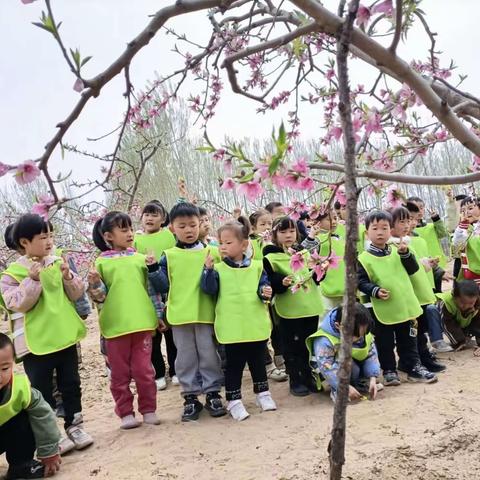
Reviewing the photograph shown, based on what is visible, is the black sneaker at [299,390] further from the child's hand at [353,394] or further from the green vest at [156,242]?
the green vest at [156,242]

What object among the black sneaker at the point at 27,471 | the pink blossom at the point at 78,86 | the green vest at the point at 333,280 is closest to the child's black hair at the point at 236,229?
the green vest at the point at 333,280

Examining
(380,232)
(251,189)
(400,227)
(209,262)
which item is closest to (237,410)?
(209,262)

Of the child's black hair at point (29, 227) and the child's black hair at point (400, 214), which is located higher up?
the child's black hair at point (29, 227)

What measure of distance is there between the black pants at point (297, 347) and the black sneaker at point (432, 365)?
0.95 meters

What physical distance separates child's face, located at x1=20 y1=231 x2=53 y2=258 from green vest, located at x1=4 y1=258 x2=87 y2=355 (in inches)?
3.8

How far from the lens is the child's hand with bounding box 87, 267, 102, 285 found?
3.05 metres

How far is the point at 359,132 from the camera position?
2.00 m

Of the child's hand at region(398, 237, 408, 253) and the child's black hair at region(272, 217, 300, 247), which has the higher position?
the child's black hair at region(272, 217, 300, 247)

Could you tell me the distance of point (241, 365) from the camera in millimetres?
3301

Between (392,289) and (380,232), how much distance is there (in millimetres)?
449

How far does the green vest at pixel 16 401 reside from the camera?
8.29 feet

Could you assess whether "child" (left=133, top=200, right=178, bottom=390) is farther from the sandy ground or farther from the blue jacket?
the blue jacket

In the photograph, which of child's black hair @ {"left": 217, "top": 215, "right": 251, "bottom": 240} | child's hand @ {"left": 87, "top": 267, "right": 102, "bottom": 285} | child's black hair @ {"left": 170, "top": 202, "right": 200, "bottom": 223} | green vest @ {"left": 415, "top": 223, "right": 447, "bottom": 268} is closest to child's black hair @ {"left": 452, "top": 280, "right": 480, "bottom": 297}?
green vest @ {"left": 415, "top": 223, "right": 447, "bottom": 268}

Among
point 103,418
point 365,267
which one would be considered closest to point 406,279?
point 365,267
